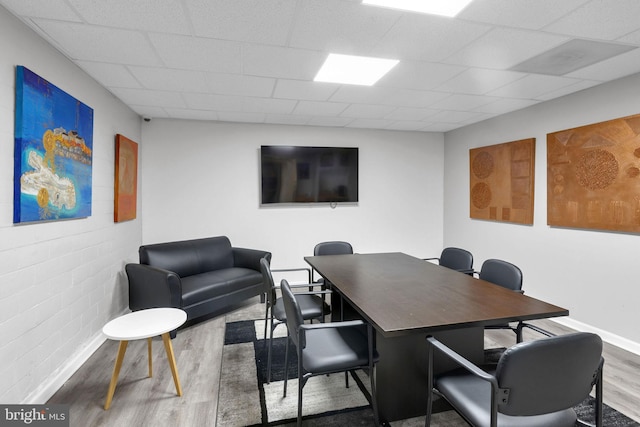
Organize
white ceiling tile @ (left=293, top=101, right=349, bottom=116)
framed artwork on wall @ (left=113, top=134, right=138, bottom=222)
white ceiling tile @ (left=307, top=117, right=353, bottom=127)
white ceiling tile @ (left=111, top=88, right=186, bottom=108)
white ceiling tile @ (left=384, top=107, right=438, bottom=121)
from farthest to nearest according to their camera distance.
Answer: white ceiling tile @ (left=307, top=117, right=353, bottom=127) < white ceiling tile @ (left=384, top=107, right=438, bottom=121) < white ceiling tile @ (left=293, top=101, right=349, bottom=116) < framed artwork on wall @ (left=113, top=134, right=138, bottom=222) < white ceiling tile @ (left=111, top=88, right=186, bottom=108)

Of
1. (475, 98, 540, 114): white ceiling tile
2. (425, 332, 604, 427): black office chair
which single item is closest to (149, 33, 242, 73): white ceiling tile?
(425, 332, 604, 427): black office chair

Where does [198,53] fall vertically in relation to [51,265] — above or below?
above

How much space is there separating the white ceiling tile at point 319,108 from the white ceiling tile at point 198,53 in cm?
117

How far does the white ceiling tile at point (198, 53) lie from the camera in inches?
89.0

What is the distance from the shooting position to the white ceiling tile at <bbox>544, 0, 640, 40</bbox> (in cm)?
187

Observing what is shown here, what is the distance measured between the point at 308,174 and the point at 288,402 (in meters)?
3.30

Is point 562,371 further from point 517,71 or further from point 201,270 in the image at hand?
point 201,270

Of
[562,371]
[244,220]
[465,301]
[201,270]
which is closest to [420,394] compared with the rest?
[465,301]

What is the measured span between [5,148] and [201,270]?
251 cm

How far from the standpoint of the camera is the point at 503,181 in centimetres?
426

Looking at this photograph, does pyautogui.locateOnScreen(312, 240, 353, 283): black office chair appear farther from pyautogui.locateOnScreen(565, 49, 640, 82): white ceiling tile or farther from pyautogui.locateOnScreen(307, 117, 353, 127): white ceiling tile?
pyautogui.locateOnScreen(565, 49, 640, 82): white ceiling tile

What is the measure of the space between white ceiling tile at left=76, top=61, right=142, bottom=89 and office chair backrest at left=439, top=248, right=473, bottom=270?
3.57 meters

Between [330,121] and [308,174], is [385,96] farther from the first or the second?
[308,174]

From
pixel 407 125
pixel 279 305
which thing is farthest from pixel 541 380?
pixel 407 125
